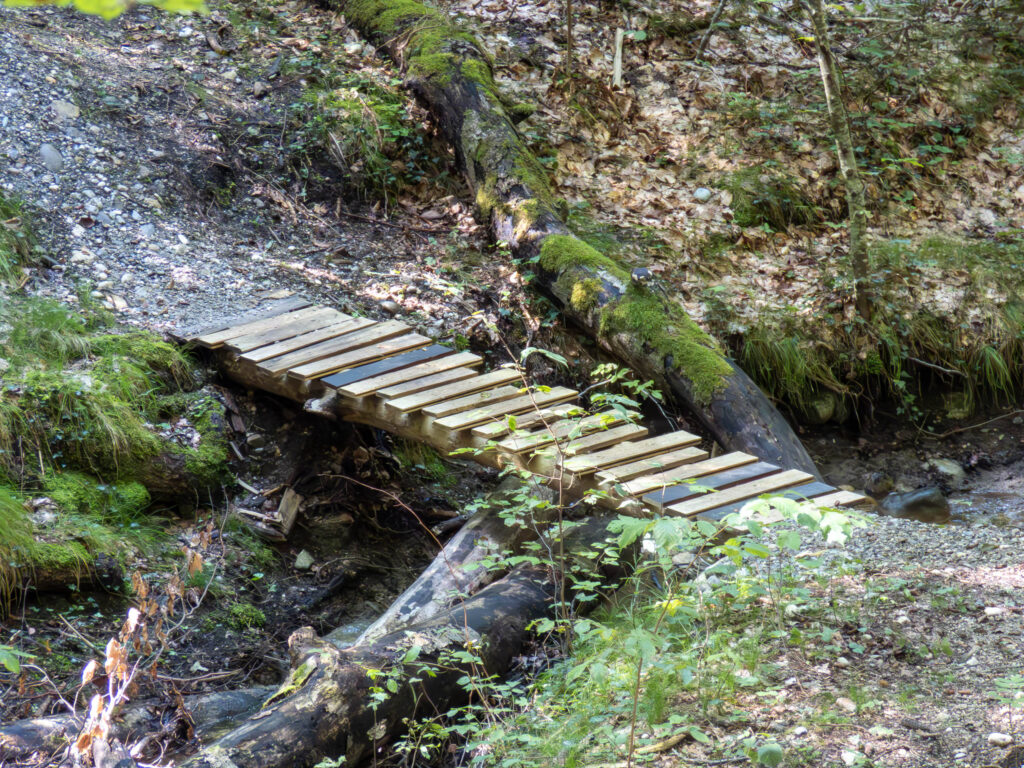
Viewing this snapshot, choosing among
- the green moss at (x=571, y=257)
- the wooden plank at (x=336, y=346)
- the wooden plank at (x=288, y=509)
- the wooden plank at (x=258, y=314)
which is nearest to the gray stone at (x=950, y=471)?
the green moss at (x=571, y=257)

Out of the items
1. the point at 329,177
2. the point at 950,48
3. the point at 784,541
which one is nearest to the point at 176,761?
the point at 784,541

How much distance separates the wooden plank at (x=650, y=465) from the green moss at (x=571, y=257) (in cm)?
183

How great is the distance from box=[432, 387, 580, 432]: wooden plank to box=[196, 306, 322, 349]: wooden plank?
4.68 feet

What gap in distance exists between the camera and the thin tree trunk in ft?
18.9

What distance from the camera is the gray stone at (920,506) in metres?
5.37

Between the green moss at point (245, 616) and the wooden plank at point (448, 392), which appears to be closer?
the green moss at point (245, 616)

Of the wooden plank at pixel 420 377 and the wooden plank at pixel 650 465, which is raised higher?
the wooden plank at pixel 420 377

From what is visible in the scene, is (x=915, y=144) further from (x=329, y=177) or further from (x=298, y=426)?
(x=298, y=426)

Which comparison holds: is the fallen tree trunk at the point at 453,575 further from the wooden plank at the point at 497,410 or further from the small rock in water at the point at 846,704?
the small rock in water at the point at 846,704

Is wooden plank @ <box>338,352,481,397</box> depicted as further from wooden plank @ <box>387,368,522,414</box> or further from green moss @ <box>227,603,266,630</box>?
green moss @ <box>227,603,266,630</box>

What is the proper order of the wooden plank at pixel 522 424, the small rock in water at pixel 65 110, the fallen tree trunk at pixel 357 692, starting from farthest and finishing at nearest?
the small rock in water at pixel 65 110 < the wooden plank at pixel 522 424 < the fallen tree trunk at pixel 357 692

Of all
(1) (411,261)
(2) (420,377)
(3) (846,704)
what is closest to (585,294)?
(1) (411,261)

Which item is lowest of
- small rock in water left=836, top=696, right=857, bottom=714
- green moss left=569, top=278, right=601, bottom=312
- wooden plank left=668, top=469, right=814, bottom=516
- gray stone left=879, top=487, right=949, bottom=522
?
gray stone left=879, top=487, right=949, bottom=522

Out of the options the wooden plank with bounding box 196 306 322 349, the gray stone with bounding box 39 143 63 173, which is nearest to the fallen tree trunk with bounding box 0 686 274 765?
the wooden plank with bounding box 196 306 322 349
